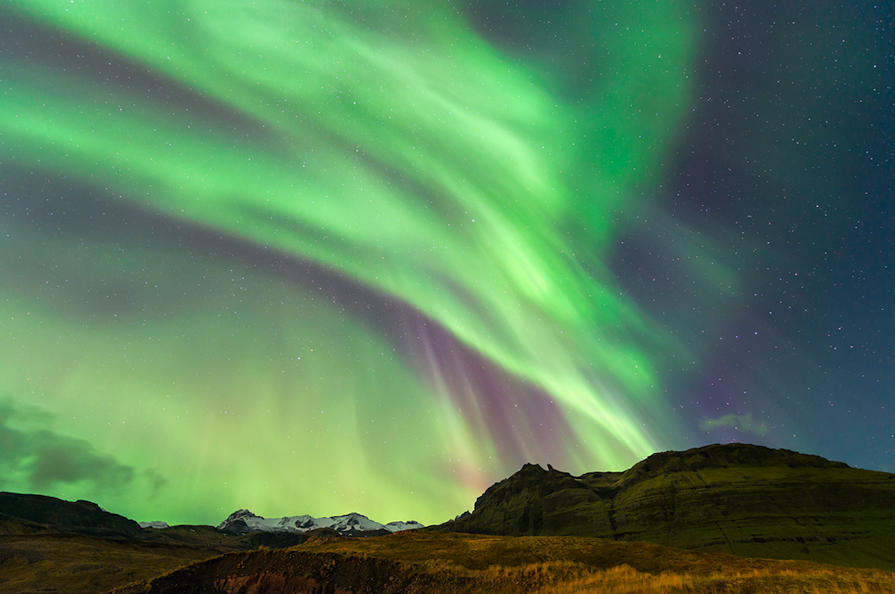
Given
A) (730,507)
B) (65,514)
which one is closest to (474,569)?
(730,507)

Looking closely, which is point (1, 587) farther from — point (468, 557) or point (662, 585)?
point (662, 585)

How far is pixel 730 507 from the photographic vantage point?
106312mm

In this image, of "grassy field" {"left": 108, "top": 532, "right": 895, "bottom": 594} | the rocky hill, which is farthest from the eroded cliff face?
the rocky hill

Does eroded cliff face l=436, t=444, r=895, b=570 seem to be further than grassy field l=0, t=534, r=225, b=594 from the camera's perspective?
Yes

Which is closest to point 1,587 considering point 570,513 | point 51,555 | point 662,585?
point 51,555

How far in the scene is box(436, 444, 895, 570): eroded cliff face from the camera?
8781 centimetres

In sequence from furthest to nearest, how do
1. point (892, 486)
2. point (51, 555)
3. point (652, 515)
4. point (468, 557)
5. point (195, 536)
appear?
point (195, 536), point (652, 515), point (892, 486), point (51, 555), point (468, 557)

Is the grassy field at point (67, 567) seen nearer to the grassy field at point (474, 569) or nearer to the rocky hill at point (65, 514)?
the grassy field at point (474, 569)

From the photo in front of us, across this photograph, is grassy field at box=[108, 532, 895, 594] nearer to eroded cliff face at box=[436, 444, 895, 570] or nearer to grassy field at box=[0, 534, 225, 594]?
grassy field at box=[0, 534, 225, 594]

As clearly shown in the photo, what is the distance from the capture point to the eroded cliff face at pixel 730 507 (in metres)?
87.8

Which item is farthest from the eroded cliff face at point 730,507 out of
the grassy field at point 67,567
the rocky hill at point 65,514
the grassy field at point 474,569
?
the rocky hill at point 65,514

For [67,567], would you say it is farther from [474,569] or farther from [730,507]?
[730,507]

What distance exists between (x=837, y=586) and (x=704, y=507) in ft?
398

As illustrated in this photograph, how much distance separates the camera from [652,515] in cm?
11631
